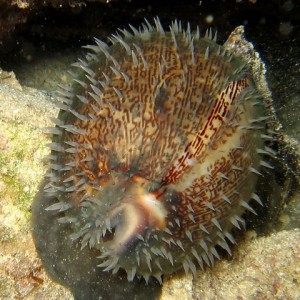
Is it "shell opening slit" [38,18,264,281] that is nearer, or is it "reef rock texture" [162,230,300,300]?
"shell opening slit" [38,18,264,281]

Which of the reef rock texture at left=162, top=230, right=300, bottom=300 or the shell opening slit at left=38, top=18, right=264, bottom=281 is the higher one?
the shell opening slit at left=38, top=18, right=264, bottom=281

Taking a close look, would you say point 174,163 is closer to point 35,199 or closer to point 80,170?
point 80,170

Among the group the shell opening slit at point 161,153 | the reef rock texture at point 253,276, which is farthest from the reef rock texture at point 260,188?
the shell opening slit at point 161,153

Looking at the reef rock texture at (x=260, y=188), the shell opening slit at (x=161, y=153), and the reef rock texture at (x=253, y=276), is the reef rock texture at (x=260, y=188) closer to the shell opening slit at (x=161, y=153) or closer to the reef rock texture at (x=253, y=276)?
the reef rock texture at (x=253, y=276)

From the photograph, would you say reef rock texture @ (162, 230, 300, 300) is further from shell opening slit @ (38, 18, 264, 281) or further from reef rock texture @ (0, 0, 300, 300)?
shell opening slit @ (38, 18, 264, 281)

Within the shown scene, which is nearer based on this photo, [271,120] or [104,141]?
[104,141]

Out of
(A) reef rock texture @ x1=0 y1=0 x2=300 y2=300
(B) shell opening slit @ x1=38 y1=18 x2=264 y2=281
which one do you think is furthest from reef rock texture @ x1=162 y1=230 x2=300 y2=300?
(B) shell opening slit @ x1=38 y1=18 x2=264 y2=281

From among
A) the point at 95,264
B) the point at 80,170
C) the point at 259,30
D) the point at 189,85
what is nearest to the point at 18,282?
the point at 95,264

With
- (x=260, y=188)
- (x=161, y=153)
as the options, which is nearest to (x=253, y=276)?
(x=260, y=188)
